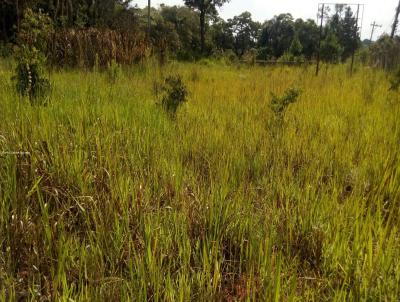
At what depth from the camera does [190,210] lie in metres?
1.66

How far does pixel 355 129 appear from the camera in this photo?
3.31m

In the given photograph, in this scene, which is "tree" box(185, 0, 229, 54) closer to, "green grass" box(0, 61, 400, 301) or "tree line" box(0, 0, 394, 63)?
"tree line" box(0, 0, 394, 63)

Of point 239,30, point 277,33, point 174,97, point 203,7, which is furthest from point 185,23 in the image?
point 174,97

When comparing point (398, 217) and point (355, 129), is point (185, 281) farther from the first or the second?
point (355, 129)

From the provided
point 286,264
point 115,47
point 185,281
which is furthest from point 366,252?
point 115,47

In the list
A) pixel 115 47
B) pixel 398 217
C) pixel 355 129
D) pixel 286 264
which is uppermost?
pixel 115 47

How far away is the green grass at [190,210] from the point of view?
47.5 inches

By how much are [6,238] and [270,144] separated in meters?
2.03

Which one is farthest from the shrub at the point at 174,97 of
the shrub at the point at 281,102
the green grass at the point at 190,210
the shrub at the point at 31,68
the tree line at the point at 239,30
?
the tree line at the point at 239,30

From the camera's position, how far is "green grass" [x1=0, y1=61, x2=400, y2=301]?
Result: 3.96 feet

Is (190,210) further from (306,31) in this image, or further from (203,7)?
(306,31)

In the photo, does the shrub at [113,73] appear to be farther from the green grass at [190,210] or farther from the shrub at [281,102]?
the shrub at [281,102]

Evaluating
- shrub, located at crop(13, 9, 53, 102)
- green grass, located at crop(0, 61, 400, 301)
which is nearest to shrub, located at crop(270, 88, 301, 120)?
green grass, located at crop(0, 61, 400, 301)

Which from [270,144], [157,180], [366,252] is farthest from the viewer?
[270,144]
